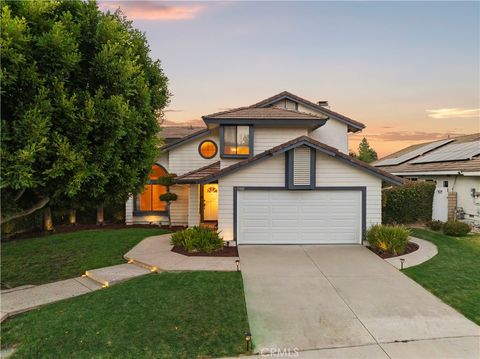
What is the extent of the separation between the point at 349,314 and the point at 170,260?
228 inches

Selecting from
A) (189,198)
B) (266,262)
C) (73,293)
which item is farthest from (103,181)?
(189,198)

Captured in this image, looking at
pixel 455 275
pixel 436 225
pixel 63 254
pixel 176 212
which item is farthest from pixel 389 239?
pixel 63 254

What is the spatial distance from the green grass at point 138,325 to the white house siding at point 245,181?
450 cm

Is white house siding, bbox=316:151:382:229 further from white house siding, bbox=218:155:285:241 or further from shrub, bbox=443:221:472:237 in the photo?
shrub, bbox=443:221:472:237

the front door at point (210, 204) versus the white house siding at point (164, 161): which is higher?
the white house siding at point (164, 161)

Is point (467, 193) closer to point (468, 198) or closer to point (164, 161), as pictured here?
point (468, 198)

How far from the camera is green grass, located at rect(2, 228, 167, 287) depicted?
8.46 metres

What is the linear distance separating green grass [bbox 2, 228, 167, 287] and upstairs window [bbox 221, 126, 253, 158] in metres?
5.54

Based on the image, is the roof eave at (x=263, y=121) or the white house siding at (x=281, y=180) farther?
the roof eave at (x=263, y=121)

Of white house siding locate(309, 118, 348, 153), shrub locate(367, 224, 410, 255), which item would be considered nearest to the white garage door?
shrub locate(367, 224, 410, 255)

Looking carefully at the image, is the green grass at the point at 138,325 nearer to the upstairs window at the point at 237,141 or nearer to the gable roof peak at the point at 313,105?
the upstairs window at the point at 237,141

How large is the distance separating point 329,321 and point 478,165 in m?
14.3

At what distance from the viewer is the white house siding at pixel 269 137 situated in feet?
44.7

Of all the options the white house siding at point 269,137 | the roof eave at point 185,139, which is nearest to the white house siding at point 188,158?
the roof eave at point 185,139
